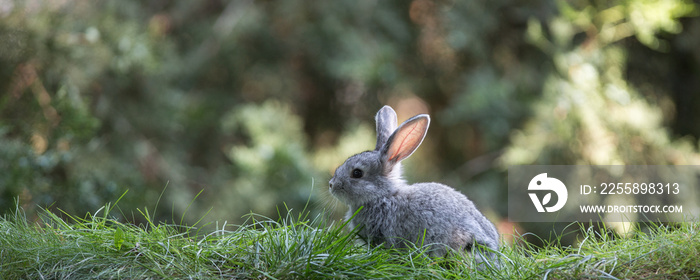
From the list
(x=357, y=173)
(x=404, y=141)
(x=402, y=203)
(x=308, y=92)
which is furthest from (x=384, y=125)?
(x=308, y=92)

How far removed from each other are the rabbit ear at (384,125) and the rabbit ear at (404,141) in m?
0.20

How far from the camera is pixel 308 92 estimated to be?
8.40 metres

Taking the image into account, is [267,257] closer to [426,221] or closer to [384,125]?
[426,221]

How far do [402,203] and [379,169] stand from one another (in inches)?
11.8

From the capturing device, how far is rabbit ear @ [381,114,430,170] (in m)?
3.44

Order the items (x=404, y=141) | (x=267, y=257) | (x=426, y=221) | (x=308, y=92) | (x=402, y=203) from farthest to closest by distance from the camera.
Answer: (x=308, y=92), (x=404, y=141), (x=402, y=203), (x=426, y=221), (x=267, y=257)

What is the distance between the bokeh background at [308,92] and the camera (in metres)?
5.23

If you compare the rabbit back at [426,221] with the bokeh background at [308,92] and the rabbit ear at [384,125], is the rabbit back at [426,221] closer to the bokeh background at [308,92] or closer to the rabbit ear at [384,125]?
the rabbit ear at [384,125]

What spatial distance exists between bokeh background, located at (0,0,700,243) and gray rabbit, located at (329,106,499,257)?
74.0 inches

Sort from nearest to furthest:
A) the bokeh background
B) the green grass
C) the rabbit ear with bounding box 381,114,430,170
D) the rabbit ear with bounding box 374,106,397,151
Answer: the green grass
the rabbit ear with bounding box 381,114,430,170
the rabbit ear with bounding box 374,106,397,151
the bokeh background
